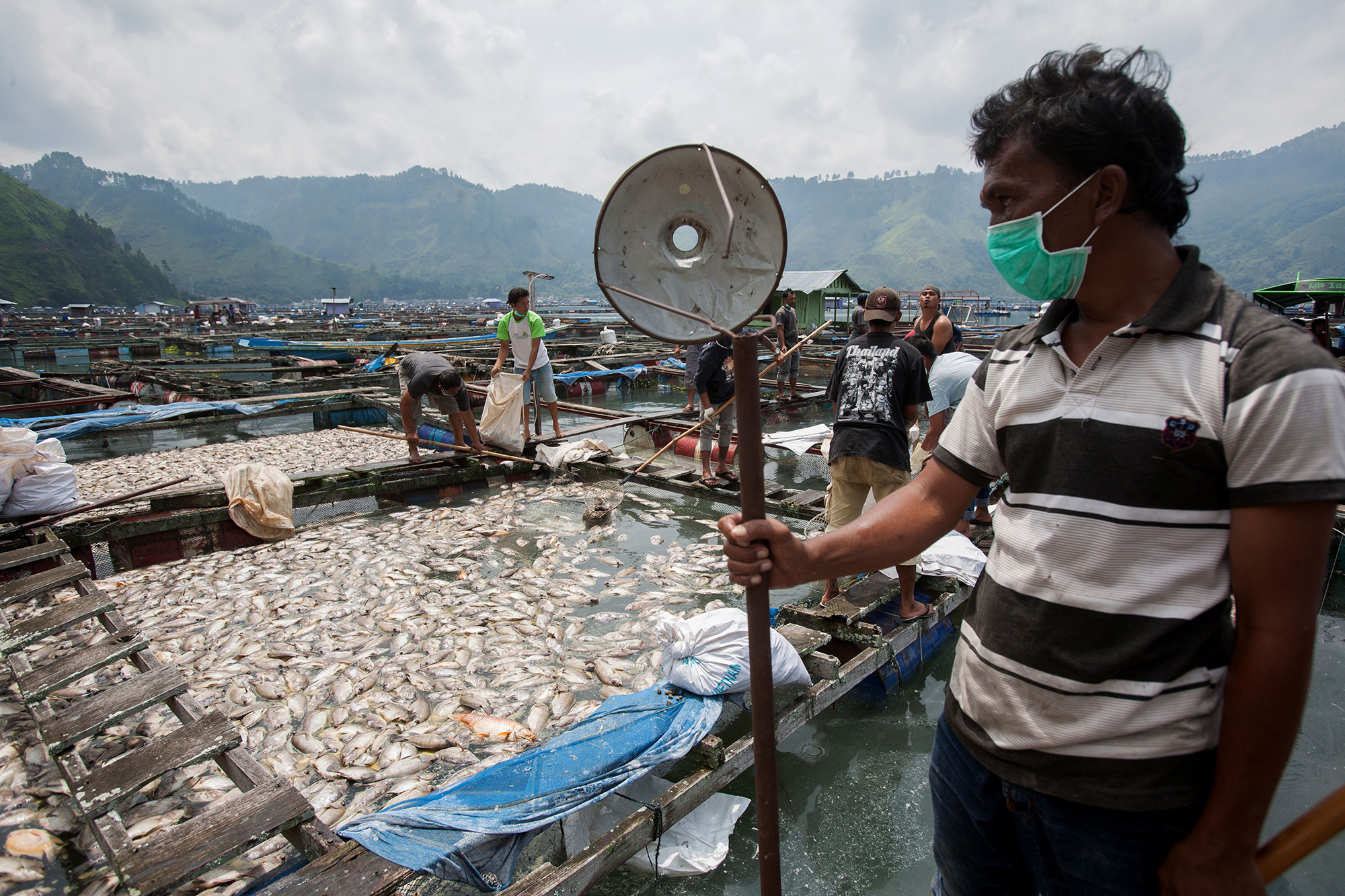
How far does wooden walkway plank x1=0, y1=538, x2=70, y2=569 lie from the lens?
4.71 meters

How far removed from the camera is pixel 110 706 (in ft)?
10.2

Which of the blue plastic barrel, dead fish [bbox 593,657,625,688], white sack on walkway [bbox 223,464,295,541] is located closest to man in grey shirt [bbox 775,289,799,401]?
the blue plastic barrel

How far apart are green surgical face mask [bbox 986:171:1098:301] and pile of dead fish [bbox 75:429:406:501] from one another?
8.20m

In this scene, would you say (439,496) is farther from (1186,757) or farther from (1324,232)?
(1324,232)

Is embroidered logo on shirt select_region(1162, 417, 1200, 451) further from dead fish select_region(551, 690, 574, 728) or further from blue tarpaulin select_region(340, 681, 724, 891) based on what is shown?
dead fish select_region(551, 690, 574, 728)

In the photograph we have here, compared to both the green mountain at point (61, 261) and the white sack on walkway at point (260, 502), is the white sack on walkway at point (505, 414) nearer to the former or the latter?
the white sack on walkway at point (260, 502)

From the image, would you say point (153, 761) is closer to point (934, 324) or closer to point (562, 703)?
point (562, 703)

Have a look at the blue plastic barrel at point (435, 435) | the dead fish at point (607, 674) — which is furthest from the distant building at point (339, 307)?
the dead fish at point (607, 674)

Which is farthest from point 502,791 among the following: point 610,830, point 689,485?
point 689,485

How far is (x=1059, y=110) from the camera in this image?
1208mm

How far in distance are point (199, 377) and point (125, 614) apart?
15.3m

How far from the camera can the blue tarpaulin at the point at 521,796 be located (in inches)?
84.8

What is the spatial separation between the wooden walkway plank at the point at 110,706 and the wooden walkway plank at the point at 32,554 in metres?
2.45

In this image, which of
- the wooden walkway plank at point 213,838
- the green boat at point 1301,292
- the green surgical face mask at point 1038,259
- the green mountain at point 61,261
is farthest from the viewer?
the green mountain at point 61,261
